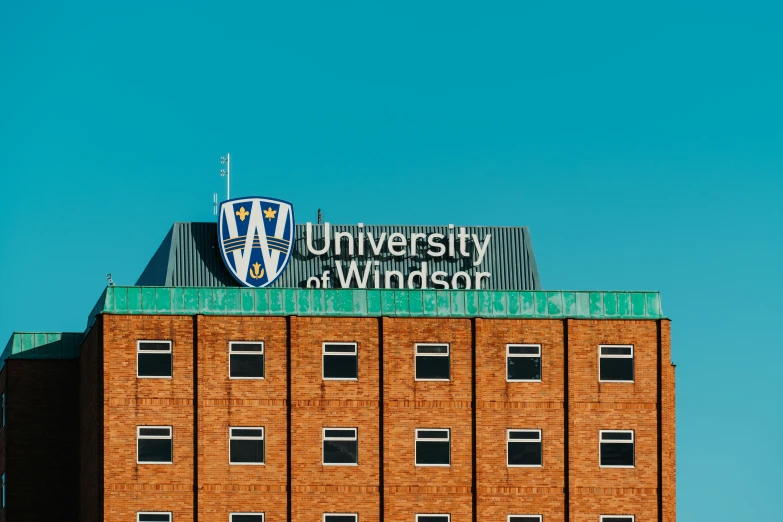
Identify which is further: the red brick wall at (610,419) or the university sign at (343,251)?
the university sign at (343,251)

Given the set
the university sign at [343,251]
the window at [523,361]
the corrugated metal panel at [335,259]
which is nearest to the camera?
the window at [523,361]

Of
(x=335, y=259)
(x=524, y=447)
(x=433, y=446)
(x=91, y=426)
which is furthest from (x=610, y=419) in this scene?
(x=91, y=426)

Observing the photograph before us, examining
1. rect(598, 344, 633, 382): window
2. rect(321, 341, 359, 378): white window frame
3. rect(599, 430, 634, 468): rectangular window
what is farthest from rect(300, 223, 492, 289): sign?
rect(599, 430, 634, 468): rectangular window

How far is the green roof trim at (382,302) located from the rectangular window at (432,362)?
5.81 ft

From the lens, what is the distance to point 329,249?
115 metres

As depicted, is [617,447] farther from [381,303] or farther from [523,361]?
[381,303]

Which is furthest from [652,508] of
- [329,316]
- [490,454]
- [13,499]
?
[13,499]

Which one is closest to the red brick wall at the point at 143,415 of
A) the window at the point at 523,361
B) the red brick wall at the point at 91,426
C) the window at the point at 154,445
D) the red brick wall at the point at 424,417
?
the window at the point at 154,445

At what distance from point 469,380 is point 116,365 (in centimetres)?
1772

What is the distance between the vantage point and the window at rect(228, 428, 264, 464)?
343 ft

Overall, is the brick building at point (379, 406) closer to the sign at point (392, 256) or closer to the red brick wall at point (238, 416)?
the red brick wall at point (238, 416)

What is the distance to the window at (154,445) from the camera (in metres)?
104

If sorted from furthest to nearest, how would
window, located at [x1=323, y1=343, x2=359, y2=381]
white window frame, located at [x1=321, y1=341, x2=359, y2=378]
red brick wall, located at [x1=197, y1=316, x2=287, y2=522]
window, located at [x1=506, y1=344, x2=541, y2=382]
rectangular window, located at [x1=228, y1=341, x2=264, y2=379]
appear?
window, located at [x1=506, y1=344, x2=541, y2=382]
window, located at [x1=323, y1=343, x2=359, y2=381]
white window frame, located at [x1=321, y1=341, x2=359, y2=378]
rectangular window, located at [x1=228, y1=341, x2=264, y2=379]
red brick wall, located at [x1=197, y1=316, x2=287, y2=522]

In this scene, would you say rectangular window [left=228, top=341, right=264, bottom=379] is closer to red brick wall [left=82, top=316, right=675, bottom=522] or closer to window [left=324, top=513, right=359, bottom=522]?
red brick wall [left=82, top=316, right=675, bottom=522]
